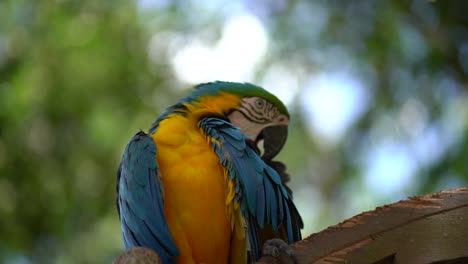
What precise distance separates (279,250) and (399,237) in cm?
30

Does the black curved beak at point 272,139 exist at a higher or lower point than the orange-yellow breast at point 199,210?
higher

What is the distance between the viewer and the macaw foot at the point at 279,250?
6.31ft

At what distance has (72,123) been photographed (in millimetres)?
6320

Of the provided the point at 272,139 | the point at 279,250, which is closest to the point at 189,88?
the point at 272,139

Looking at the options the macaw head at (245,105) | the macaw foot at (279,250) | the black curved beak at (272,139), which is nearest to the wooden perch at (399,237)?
the macaw foot at (279,250)

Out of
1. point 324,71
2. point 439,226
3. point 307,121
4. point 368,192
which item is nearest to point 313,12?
point 324,71

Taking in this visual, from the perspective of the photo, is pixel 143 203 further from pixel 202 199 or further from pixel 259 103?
pixel 259 103

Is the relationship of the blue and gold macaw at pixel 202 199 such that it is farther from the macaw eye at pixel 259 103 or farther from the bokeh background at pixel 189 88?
the bokeh background at pixel 189 88

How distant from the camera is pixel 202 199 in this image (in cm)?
241

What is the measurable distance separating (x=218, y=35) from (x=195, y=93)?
4.29m

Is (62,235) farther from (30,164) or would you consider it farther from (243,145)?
(243,145)

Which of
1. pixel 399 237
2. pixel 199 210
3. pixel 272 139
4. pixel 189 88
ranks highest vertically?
pixel 189 88

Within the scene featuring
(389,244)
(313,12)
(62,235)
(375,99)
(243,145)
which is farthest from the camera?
(313,12)

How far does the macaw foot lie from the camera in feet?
6.31
